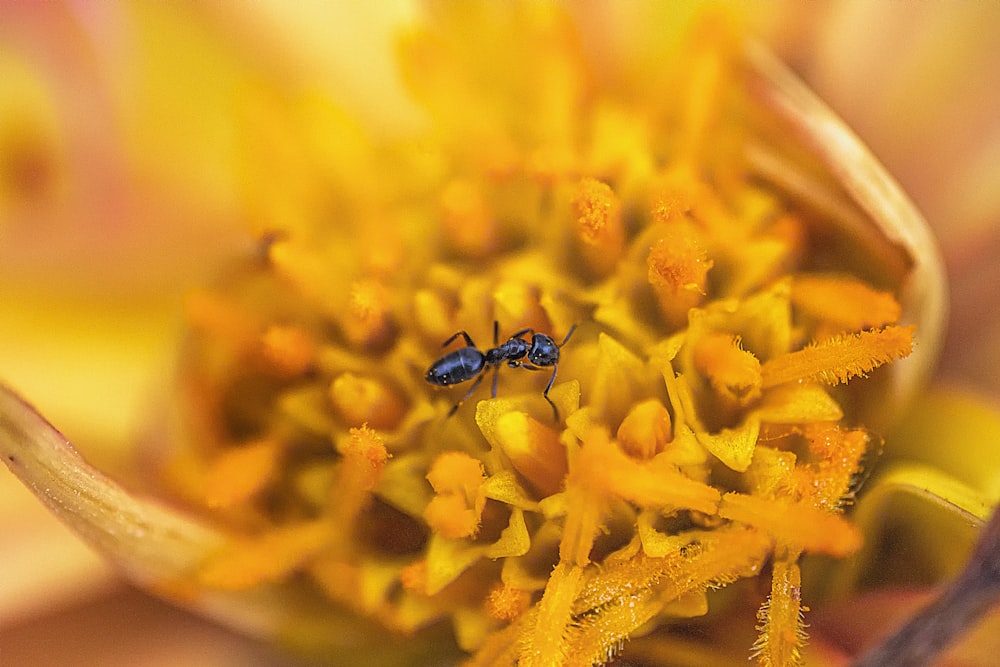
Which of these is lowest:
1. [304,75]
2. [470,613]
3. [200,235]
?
[470,613]

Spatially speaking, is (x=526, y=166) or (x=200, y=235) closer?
(x=526, y=166)

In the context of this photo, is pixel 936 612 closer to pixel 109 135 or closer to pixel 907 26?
pixel 907 26

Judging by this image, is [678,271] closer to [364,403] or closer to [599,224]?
[599,224]

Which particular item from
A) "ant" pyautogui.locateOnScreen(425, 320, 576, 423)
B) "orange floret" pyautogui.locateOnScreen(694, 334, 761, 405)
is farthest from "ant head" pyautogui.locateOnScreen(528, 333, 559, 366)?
"orange floret" pyautogui.locateOnScreen(694, 334, 761, 405)

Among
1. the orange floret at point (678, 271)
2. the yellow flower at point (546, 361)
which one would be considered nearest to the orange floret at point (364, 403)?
the yellow flower at point (546, 361)

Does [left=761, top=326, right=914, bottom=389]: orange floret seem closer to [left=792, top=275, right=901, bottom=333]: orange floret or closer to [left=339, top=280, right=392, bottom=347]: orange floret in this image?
[left=792, top=275, right=901, bottom=333]: orange floret

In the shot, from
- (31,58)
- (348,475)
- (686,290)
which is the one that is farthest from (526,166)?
(31,58)

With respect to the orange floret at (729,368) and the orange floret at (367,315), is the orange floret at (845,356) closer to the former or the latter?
the orange floret at (729,368)

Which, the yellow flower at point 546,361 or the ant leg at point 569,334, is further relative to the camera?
the ant leg at point 569,334
